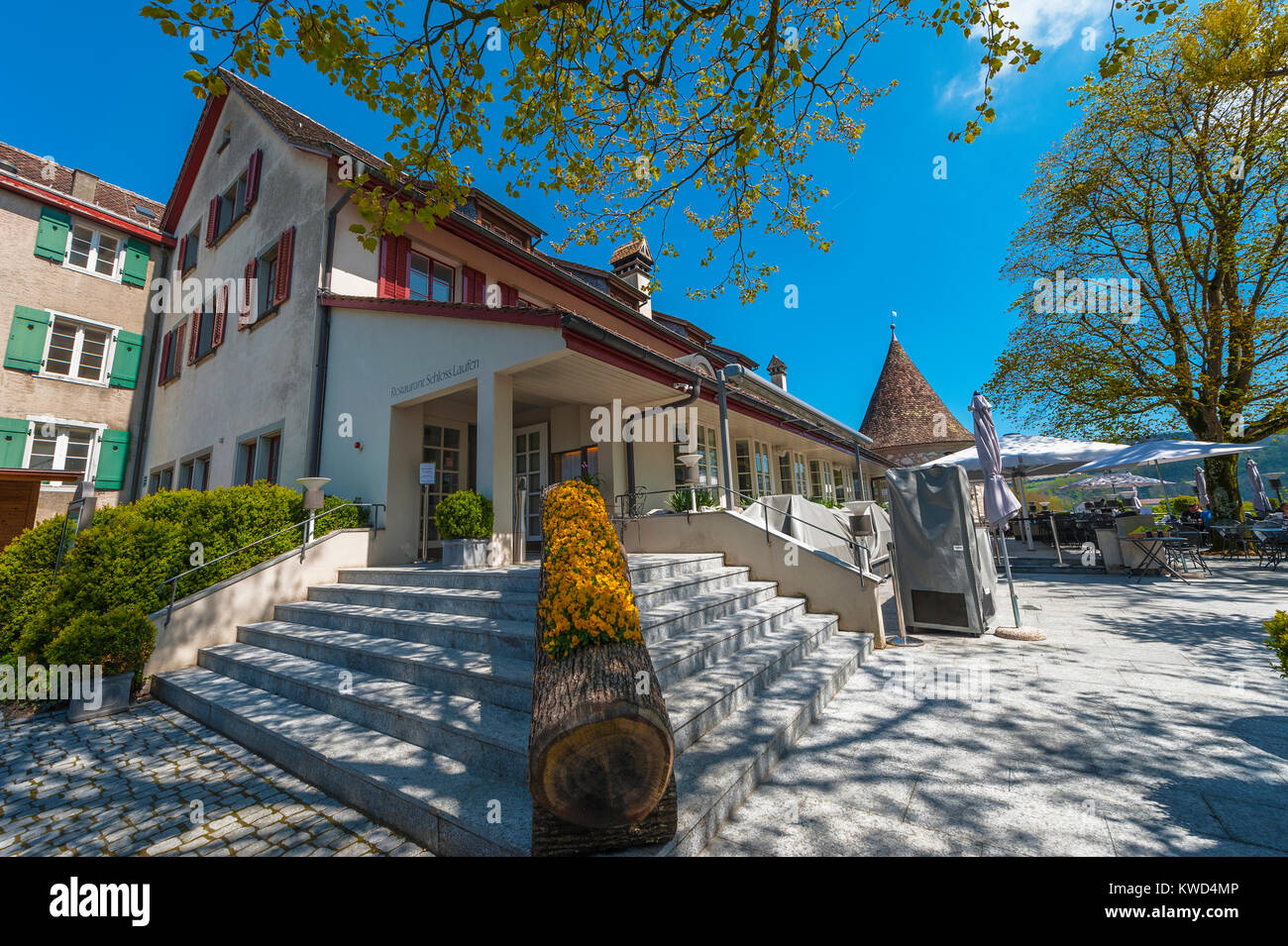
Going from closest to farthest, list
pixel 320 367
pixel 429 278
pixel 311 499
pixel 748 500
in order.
→ pixel 311 499 < pixel 320 367 < pixel 748 500 < pixel 429 278

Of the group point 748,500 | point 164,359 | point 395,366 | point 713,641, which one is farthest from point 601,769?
point 164,359

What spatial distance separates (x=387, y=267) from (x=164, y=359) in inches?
400

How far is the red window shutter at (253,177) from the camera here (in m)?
11.5

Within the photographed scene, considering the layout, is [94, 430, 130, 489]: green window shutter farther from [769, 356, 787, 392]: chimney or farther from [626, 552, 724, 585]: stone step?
[769, 356, 787, 392]: chimney

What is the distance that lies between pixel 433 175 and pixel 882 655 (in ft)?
23.1

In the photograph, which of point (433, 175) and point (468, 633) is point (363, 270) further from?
point (468, 633)

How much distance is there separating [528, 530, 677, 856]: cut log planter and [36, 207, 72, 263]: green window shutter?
1947 cm

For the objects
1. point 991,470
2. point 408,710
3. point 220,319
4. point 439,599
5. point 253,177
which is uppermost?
point 253,177

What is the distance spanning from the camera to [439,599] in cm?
530

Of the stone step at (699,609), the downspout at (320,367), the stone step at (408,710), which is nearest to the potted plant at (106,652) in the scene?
the stone step at (408,710)

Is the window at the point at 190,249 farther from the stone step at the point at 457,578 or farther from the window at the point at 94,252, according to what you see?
the stone step at the point at 457,578

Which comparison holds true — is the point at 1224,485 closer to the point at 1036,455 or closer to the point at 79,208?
the point at 1036,455

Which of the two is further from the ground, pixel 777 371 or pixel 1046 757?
pixel 777 371
